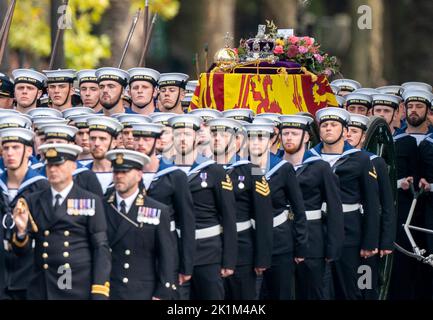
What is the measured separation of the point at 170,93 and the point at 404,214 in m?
2.56

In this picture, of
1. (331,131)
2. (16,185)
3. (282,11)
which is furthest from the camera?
(282,11)

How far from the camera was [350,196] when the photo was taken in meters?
20.1

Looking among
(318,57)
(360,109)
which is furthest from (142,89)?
(360,109)

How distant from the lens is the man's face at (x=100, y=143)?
1822cm

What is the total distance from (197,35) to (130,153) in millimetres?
26606

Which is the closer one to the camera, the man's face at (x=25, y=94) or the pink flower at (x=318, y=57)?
the man's face at (x=25, y=94)

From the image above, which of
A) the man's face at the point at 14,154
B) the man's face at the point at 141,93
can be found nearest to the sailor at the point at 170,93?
the man's face at the point at 141,93

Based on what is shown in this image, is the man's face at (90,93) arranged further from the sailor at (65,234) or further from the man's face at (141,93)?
the sailor at (65,234)

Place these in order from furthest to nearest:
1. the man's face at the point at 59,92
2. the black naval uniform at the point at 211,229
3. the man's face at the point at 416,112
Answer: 1. the man's face at the point at 59,92
2. the man's face at the point at 416,112
3. the black naval uniform at the point at 211,229

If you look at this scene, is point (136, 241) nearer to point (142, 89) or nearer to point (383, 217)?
point (383, 217)

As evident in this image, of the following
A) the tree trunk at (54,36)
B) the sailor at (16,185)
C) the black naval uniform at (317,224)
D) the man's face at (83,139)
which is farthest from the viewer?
the tree trunk at (54,36)

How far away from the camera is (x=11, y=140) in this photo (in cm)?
1764

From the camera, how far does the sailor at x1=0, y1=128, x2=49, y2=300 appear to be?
17156 millimetres
